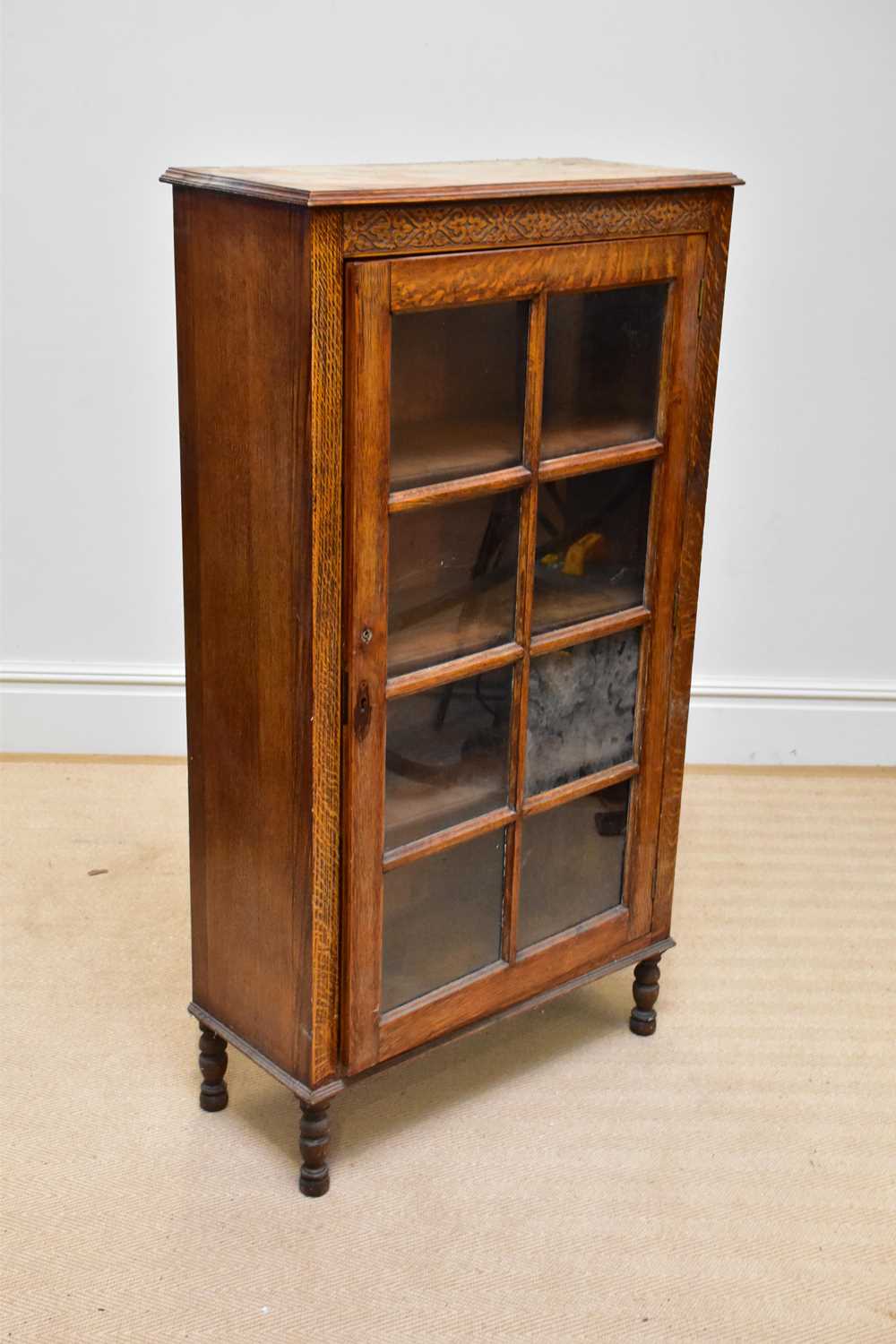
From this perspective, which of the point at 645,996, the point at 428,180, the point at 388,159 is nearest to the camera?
the point at 428,180

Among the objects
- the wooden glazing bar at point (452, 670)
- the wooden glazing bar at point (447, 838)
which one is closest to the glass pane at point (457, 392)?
the wooden glazing bar at point (452, 670)

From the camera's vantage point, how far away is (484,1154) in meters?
2.11

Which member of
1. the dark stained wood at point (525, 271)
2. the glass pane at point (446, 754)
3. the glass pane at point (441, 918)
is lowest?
the glass pane at point (441, 918)

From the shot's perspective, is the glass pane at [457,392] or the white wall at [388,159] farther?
the white wall at [388,159]

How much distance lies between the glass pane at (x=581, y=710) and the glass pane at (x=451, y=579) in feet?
0.41

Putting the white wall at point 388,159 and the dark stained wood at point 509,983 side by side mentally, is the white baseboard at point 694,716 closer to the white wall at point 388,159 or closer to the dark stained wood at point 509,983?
the white wall at point 388,159

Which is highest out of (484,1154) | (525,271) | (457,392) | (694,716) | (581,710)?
(525,271)

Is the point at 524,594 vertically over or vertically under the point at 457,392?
under

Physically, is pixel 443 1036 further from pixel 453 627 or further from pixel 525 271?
pixel 525 271

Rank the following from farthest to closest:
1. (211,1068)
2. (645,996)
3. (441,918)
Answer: (645,996) → (211,1068) → (441,918)

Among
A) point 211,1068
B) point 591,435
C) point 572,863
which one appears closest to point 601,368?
point 591,435

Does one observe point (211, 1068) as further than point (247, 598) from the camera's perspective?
Yes

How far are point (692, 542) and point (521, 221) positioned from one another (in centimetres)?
54

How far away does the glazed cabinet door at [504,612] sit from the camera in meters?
1.79
